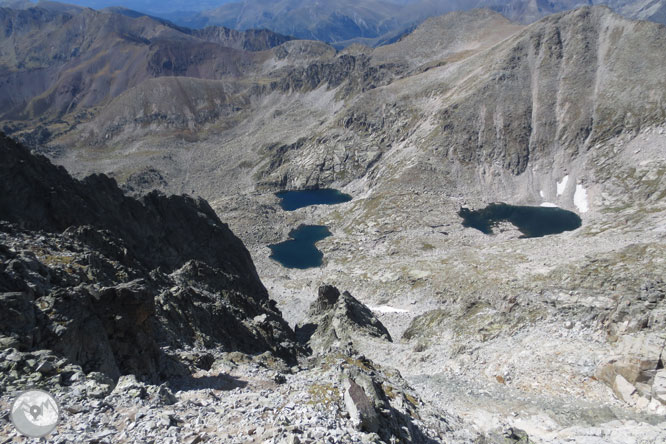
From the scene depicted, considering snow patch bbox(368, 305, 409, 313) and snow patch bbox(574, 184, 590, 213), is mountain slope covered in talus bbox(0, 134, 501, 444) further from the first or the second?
snow patch bbox(574, 184, 590, 213)

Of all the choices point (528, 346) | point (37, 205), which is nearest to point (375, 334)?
point (528, 346)

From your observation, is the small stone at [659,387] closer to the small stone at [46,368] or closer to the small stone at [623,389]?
the small stone at [623,389]

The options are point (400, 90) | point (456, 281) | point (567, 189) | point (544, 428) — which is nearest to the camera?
point (544, 428)

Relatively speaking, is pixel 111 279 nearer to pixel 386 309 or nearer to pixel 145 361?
pixel 145 361

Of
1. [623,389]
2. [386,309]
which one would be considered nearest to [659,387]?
[623,389]

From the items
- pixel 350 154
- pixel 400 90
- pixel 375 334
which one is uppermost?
pixel 400 90

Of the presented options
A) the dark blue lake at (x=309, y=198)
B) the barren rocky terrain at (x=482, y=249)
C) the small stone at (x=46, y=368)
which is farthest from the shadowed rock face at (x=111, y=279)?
the dark blue lake at (x=309, y=198)

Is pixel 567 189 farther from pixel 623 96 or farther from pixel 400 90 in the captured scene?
pixel 400 90
